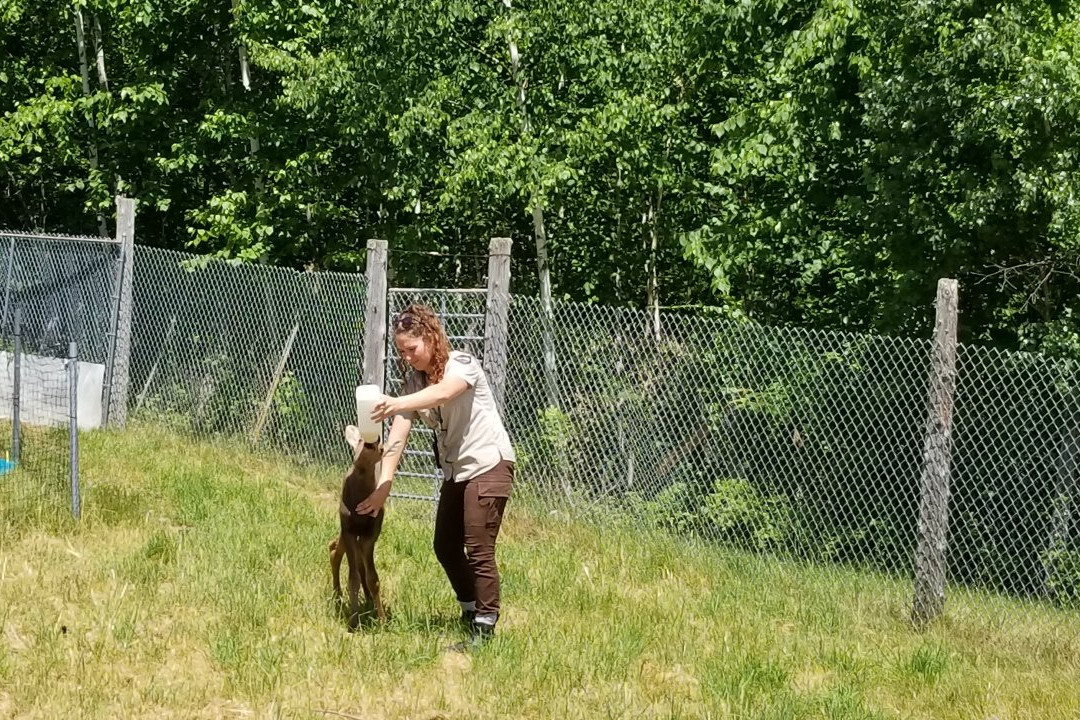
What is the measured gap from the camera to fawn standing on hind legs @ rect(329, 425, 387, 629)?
5.66 meters

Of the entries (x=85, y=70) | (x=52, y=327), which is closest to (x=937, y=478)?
(x=52, y=327)

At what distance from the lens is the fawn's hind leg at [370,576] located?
19.1 feet

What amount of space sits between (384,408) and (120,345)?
7448 mm

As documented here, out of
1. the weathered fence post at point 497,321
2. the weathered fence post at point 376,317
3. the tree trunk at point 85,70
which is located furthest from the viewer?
the tree trunk at point 85,70

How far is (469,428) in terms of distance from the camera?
18.6 feet

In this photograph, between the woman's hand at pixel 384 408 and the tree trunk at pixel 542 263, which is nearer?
the woman's hand at pixel 384 408

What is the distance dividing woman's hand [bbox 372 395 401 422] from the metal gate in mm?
3769

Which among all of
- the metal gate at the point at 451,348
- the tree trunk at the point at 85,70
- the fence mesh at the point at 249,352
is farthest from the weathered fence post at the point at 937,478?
the tree trunk at the point at 85,70

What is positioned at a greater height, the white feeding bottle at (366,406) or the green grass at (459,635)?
the white feeding bottle at (366,406)

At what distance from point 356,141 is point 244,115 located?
2032 millimetres

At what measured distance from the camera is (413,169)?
15.0 meters

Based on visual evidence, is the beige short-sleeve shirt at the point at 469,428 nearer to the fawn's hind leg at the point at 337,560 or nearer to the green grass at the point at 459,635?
the fawn's hind leg at the point at 337,560

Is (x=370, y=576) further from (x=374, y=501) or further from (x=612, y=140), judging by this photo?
(x=612, y=140)

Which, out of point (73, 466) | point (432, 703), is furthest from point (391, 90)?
point (432, 703)
